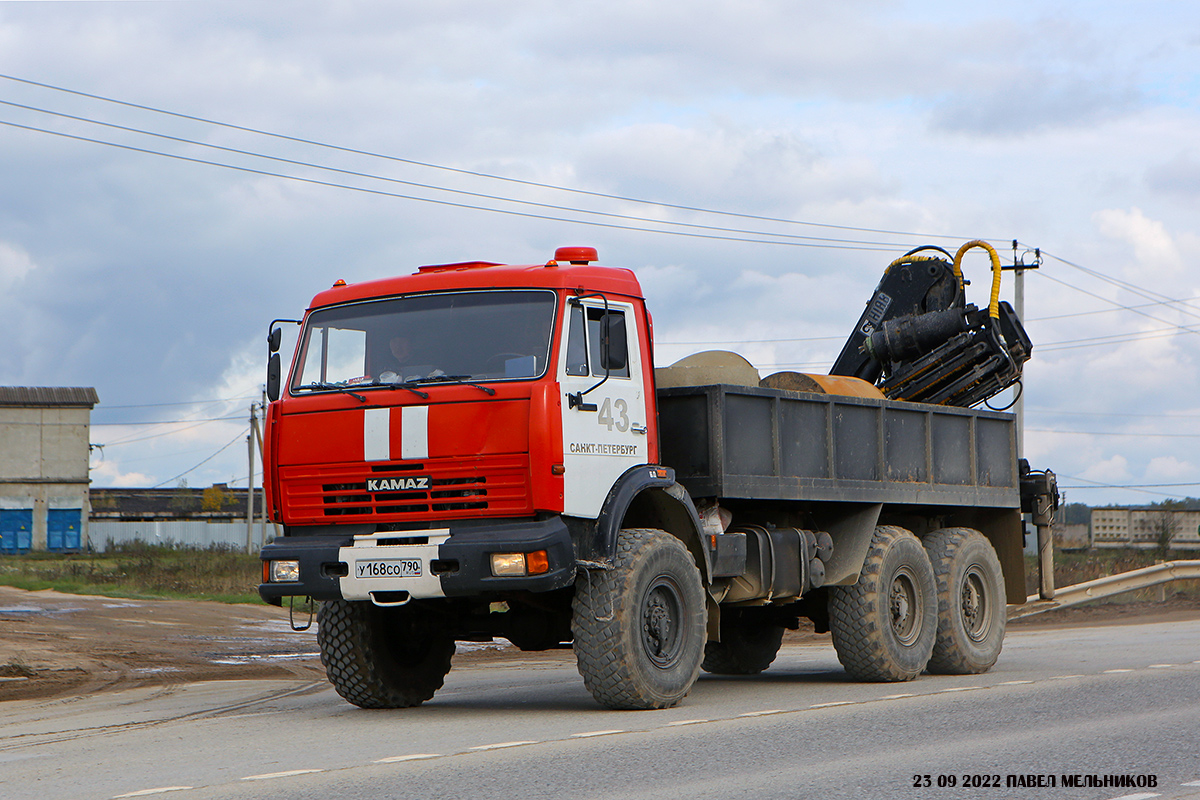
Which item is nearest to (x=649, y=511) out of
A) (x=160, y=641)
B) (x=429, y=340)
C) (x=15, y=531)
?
(x=429, y=340)

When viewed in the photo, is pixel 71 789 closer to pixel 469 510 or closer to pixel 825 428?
pixel 469 510

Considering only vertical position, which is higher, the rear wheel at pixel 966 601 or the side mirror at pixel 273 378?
the side mirror at pixel 273 378

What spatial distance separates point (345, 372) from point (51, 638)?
10.7m

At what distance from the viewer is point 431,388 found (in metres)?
9.43

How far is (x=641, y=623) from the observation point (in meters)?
9.75

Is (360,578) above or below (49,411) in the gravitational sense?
below

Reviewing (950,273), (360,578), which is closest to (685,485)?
(360,578)

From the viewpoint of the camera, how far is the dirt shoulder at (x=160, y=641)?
14.3 m

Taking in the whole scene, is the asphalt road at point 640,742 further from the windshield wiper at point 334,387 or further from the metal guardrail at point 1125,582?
the metal guardrail at point 1125,582

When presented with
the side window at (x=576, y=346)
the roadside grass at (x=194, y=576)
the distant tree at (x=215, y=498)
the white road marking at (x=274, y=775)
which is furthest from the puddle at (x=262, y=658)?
the distant tree at (x=215, y=498)

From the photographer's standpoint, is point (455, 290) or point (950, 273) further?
point (950, 273)

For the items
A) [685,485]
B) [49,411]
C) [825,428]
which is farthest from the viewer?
[49,411]

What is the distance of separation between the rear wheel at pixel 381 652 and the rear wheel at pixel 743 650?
3.74 metres

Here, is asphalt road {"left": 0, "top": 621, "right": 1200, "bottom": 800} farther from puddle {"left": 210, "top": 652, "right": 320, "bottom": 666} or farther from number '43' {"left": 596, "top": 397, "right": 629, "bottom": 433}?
puddle {"left": 210, "top": 652, "right": 320, "bottom": 666}
